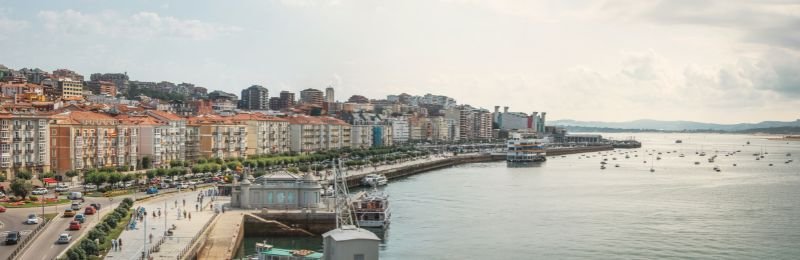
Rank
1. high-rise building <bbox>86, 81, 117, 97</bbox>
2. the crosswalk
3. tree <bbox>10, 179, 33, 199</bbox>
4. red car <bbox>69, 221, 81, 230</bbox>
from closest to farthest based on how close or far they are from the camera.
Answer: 1. the crosswalk
2. red car <bbox>69, 221, 81, 230</bbox>
3. tree <bbox>10, 179, 33, 199</bbox>
4. high-rise building <bbox>86, 81, 117, 97</bbox>

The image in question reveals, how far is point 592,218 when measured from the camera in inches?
1865

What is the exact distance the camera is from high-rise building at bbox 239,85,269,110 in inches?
6949

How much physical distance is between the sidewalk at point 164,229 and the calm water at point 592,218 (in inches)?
128

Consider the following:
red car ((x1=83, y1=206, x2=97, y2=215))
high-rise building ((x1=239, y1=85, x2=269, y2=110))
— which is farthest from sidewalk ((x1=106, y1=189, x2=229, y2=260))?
high-rise building ((x1=239, y1=85, x2=269, y2=110))

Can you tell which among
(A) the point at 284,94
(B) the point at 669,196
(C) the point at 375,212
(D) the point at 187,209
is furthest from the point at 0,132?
(A) the point at 284,94

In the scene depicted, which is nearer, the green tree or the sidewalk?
the sidewalk

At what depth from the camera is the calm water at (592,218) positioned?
3631 centimetres

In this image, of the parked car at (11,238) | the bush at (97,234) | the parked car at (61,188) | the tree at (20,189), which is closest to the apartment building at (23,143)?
the parked car at (61,188)

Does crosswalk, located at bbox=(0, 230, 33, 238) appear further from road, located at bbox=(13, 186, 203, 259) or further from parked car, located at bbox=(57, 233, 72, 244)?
parked car, located at bbox=(57, 233, 72, 244)

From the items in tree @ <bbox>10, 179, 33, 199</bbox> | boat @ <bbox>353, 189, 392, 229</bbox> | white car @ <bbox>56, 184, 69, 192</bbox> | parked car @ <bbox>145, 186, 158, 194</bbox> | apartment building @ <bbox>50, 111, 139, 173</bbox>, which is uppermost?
apartment building @ <bbox>50, 111, 139, 173</bbox>

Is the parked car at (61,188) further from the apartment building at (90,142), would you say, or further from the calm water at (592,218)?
the calm water at (592,218)

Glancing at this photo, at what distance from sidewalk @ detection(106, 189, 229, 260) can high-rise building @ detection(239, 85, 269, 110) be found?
13144 centimetres

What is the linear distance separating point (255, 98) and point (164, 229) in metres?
144

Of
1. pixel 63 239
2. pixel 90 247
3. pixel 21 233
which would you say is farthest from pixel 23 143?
pixel 90 247
